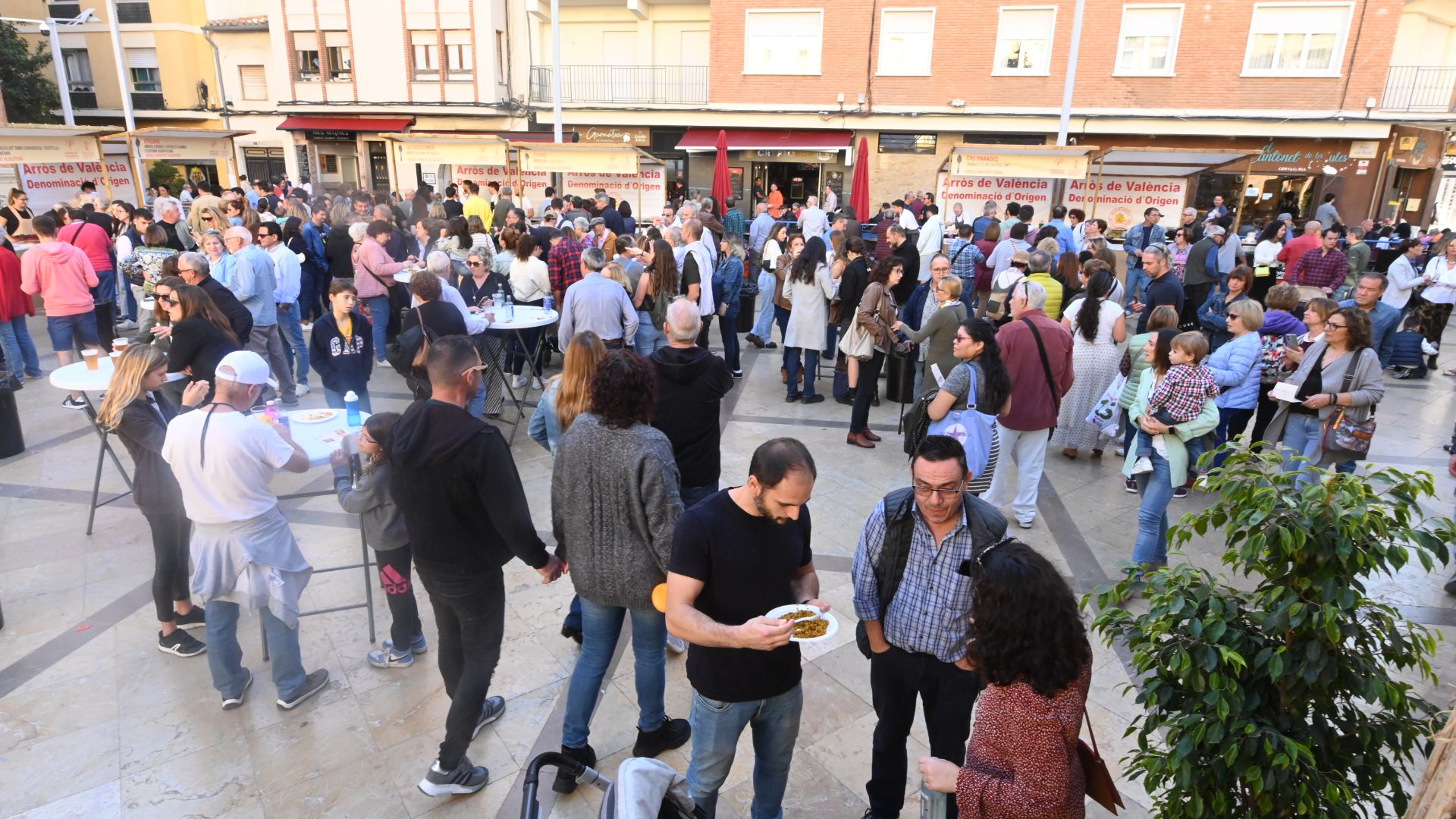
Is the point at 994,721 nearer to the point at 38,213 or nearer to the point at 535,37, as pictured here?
the point at 38,213

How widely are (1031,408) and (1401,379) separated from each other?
761 cm

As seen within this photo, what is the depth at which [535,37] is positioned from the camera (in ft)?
77.7

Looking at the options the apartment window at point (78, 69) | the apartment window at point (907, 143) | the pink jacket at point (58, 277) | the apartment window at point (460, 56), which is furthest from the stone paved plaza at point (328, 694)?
the apartment window at point (78, 69)

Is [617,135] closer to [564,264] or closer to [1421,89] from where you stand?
[564,264]

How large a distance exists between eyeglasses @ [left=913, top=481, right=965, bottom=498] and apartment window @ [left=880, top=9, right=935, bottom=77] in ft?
68.0

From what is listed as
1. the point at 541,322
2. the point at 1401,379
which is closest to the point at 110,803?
the point at 541,322

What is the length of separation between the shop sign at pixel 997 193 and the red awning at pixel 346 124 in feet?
57.1

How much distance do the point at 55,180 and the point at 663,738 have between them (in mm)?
16074

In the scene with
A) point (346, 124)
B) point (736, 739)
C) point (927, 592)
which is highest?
point (346, 124)

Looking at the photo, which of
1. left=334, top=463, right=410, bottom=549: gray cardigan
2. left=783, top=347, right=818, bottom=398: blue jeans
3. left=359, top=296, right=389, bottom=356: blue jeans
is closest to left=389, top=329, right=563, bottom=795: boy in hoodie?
left=334, top=463, right=410, bottom=549: gray cardigan

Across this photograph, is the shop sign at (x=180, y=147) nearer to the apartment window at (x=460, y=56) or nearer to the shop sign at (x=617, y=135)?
the apartment window at (x=460, y=56)

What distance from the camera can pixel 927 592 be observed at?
2607 millimetres

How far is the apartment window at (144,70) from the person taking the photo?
1009 inches

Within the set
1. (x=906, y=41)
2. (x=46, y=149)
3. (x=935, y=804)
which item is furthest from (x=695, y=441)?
(x=906, y=41)
